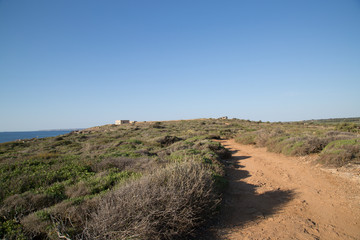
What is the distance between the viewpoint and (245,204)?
499cm

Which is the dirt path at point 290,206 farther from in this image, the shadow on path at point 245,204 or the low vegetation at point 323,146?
the low vegetation at point 323,146

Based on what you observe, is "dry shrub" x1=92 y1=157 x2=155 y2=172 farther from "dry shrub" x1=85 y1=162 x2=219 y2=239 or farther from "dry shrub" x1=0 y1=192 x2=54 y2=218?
"dry shrub" x1=85 y1=162 x2=219 y2=239

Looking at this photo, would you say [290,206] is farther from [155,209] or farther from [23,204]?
[23,204]

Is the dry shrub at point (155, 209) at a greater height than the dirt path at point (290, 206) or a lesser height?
greater

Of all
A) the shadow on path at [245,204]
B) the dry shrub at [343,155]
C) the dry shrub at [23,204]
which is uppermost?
the dry shrub at [343,155]

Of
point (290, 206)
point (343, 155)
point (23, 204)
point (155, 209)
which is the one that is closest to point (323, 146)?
point (343, 155)

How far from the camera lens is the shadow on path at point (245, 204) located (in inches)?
161

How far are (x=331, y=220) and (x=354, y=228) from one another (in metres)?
0.38

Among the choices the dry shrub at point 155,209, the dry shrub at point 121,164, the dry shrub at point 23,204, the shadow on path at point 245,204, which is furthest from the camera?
the dry shrub at point 121,164

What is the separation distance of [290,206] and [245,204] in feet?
3.72

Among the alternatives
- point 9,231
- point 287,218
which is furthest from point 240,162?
point 9,231

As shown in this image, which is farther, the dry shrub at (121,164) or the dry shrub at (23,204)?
the dry shrub at (121,164)

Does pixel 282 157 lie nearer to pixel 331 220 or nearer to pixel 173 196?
pixel 331 220

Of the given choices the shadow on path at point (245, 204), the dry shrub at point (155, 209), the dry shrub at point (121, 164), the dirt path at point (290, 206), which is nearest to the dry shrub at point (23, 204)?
the dry shrub at point (155, 209)
